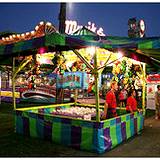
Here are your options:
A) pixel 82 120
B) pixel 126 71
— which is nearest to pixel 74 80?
pixel 82 120

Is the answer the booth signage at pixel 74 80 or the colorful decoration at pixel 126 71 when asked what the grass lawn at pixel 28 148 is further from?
the colorful decoration at pixel 126 71

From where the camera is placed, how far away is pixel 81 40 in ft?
23.5

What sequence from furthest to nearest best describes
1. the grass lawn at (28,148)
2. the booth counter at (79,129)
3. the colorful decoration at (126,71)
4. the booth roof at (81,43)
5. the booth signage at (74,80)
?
1. the colorful decoration at (126,71)
2. the booth signage at (74,80)
3. the booth counter at (79,129)
4. the grass lawn at (28,148)
5. the booth roof at (81,43)

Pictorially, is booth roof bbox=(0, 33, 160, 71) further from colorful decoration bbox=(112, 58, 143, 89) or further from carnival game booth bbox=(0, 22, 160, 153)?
colorful decoration bbox=(112, 58, 143, 89)

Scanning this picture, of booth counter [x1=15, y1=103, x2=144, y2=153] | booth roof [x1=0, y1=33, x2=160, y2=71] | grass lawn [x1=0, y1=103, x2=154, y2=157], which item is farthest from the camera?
booth counter [x1=15, y1=103, x2=144, y2=153]

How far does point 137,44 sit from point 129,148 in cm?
310

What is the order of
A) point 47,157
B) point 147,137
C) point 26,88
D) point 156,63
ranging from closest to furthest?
point 47,157 < point 147,137 < point 156,63 < point 26,88

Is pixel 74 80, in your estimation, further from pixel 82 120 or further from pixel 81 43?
pixel 81 43

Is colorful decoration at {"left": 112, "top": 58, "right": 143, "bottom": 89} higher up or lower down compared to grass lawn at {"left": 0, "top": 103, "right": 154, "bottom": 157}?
higher up

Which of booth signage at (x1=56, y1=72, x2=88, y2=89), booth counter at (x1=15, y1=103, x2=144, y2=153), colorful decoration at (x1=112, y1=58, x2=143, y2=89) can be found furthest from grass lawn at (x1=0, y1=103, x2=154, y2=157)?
colorful decoration at (x1=112, y1=58, x2=143, y2=89)

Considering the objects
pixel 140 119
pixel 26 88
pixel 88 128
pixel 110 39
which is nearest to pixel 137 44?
pixel 110 39

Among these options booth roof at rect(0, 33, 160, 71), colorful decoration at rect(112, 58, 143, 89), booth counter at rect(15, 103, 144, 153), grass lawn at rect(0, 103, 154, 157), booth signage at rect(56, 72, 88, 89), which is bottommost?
grass lawn at rect(0, 103, 154, 157)

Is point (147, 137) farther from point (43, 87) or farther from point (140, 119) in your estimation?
point (43, 87)

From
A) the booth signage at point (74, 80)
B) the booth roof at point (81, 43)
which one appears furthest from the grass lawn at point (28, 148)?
the booth roof at point (81, 43)
